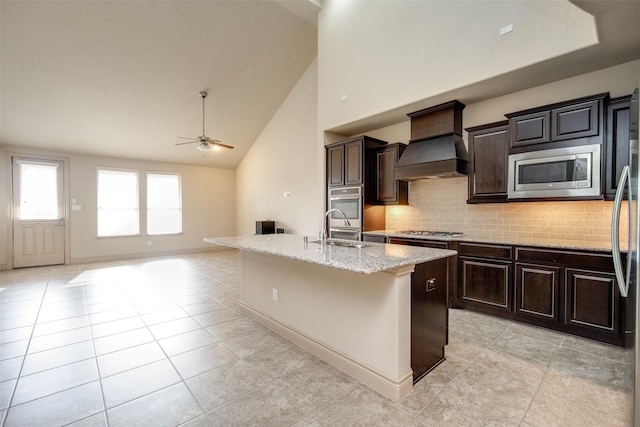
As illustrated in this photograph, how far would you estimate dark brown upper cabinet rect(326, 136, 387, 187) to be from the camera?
4590 mm

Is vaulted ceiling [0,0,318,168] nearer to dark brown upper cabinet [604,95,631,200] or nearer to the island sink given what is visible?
the island sink

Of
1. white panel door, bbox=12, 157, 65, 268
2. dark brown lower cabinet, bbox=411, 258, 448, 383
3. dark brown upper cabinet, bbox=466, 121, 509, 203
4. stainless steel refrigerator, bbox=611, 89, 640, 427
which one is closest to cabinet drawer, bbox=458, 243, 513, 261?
dark brown upper cabinet, bbox=466, 121, 509, 203

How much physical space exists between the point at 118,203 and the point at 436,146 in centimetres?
754

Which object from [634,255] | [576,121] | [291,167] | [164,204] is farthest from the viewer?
[164,204]

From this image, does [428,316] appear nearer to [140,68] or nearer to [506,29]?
[506,29]

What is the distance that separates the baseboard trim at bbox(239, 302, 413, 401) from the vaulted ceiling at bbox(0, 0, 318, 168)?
4.62 m

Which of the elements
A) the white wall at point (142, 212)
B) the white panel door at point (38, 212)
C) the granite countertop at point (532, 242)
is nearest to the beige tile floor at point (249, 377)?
the granite countertop at point (532, 242)

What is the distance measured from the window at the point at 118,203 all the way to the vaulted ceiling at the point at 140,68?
0.66m

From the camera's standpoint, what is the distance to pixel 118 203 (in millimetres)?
7309

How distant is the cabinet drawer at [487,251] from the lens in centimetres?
317

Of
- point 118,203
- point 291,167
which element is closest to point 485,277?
point 291,167

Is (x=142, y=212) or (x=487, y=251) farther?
(x=142, y=212)

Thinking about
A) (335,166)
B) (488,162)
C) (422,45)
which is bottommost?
(488,162)

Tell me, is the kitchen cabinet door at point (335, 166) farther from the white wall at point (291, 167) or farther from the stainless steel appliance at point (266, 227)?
the stainless steel appliance at point (266, 227)
